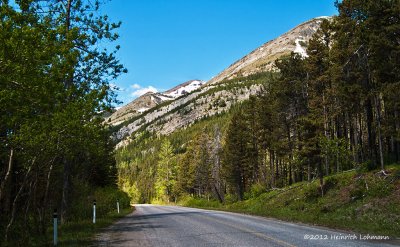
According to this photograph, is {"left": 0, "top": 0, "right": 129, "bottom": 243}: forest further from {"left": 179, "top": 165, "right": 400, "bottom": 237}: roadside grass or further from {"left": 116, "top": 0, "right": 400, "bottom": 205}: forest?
{"left": 116, "top": 0, "right": 400, "bottom": 205}: forest

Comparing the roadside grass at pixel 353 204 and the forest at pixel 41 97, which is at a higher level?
the forest at pixel 41 97

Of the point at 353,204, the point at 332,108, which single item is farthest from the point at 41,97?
the point at 332,108

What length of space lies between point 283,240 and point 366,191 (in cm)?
1317

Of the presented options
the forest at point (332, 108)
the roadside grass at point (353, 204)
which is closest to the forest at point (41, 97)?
the roadside grass at point (353, 204)

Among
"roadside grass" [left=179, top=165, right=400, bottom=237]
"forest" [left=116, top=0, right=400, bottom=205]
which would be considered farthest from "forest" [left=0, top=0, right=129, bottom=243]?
"forest" [left=116, top=0, right=400, bottom=205]

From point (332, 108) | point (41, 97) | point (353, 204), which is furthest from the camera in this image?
point (332, 108)

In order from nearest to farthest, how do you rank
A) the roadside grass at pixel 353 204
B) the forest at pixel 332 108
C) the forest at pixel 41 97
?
1. the forest at pixel 41 97
2. the roadside grass at pixel 353 204
3. the forest at pixel 332 108

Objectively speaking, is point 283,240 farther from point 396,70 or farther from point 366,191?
point 396,70

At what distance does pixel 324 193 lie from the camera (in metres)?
26.7

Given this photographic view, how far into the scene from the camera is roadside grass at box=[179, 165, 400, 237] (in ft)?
52.1

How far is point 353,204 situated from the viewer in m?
21.1

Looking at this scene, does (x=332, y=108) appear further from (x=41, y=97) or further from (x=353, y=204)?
(x=41, y=97)

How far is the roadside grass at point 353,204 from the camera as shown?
1587cm

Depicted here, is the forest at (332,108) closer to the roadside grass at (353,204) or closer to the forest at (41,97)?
the roadside grass at (353,204)
